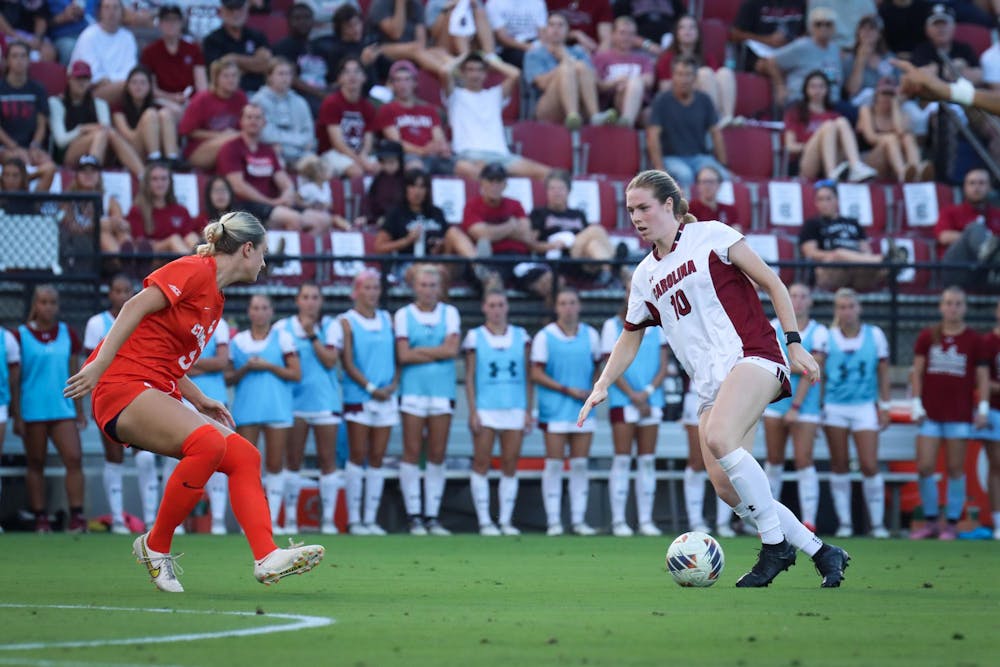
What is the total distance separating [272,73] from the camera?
18266 millimetres

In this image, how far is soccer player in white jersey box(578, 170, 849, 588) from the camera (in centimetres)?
804

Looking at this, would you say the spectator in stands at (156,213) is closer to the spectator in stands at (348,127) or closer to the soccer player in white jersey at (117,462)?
the soccer player in white jersey at (117,462)

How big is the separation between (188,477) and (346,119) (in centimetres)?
1149

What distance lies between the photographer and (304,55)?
19.7m

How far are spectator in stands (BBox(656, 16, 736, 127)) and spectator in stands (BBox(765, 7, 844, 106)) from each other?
926 millimetres

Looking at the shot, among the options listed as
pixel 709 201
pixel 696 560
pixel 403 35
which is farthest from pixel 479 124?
pixel 696 560

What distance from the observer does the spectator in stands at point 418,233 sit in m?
16.8

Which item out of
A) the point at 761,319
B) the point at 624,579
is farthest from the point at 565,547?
the point at 761,319

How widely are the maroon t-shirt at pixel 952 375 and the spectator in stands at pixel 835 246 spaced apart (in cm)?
174

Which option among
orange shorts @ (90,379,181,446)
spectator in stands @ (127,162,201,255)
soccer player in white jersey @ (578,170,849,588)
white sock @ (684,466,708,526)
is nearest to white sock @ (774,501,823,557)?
soccer player in white jersey @ (578,170,849,588)

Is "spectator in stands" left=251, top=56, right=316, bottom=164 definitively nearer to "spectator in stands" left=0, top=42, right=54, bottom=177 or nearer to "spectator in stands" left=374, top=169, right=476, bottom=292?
"spectator in stands" left=374, top=169, right=476, bottom=292

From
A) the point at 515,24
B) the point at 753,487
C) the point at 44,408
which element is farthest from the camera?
the point at 515,24

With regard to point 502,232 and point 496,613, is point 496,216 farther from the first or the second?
point 496,613

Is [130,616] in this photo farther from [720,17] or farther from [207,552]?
[720,17]
